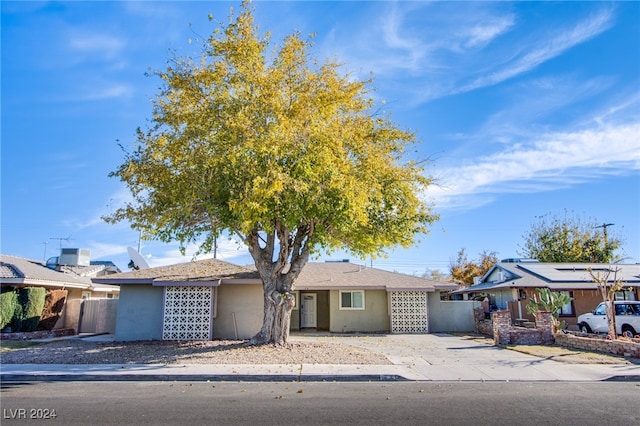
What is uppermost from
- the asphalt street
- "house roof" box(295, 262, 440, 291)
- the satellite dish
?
the satellite dish

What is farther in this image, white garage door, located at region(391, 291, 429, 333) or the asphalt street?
white garage door, located at region(391, 291, 429, 333)

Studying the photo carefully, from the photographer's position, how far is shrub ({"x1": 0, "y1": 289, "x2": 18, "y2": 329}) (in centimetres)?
1878

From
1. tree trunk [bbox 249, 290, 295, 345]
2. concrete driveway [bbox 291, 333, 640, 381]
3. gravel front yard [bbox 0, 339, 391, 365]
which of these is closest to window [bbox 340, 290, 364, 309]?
concrete driveway [bbox 291, 333, 640, 381]

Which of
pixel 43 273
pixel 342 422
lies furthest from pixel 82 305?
pixel 342 422

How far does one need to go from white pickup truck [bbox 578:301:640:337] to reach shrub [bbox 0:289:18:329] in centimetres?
2642

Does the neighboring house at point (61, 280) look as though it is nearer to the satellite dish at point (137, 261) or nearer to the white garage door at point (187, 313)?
the satellite dish at point (137, 261)

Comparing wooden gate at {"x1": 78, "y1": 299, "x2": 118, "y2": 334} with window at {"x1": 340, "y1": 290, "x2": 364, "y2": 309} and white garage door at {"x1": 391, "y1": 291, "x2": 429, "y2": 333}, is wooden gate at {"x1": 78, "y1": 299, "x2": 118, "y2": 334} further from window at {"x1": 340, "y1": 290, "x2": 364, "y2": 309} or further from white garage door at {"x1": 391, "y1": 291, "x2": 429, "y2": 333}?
white garage door at {"x1": 391, "y1": 291, "x2": 429, "y2": 333}

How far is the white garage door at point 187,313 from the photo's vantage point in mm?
18781

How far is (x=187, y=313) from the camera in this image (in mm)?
18938

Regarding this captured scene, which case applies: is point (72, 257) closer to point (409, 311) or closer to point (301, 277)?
point (301, 277)

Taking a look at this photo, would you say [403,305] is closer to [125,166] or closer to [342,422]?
[125,166]

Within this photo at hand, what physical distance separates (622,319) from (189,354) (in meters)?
18.7

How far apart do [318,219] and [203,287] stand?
7.77m

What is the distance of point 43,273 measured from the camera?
2205 centimetres
